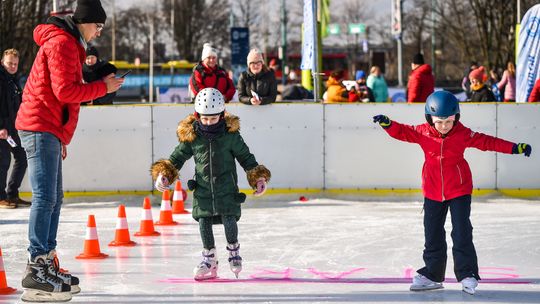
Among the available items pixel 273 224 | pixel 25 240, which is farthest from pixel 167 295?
pixel 273 224

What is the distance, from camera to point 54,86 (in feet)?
21.5

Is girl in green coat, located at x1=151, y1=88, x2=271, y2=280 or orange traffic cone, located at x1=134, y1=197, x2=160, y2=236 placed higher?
girl in green coat, located at x1=151, y1=88, x2=271, y2=280

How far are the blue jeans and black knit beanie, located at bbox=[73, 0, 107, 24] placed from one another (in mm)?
788

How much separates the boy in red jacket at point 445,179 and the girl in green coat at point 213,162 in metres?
1.14

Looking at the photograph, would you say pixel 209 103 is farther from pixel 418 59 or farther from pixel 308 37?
pixel 418 59

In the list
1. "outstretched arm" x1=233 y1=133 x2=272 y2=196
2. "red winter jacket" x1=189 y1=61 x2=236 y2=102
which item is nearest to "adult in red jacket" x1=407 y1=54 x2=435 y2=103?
"red winter jacket" x1=189 y1=61 x2=236 y2=102

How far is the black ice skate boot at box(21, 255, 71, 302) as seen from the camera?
263 inches

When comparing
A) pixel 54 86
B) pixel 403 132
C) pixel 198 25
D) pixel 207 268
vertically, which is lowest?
pixel 207 268

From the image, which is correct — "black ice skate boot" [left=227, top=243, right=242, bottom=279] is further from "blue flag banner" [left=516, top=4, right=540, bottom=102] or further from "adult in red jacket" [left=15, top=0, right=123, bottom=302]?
"blue flag banner" [left=516, top=4, right=540, bottom=102]

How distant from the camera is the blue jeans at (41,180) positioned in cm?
663

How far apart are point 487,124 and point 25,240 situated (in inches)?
242

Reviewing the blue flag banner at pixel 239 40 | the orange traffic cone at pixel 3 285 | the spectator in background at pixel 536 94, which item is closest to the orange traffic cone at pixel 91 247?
the orange traffic cone at pixel 3 285

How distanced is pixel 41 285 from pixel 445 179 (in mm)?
2701

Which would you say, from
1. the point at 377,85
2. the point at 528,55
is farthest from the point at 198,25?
the point at 528,55
